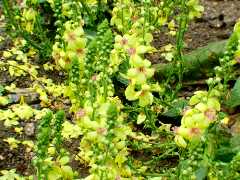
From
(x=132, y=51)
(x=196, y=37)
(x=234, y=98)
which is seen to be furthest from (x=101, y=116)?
(x=196, y=37)

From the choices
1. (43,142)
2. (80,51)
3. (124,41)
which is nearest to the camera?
(43,142)

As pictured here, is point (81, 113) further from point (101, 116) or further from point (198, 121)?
point (198, 121)

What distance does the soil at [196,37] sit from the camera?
9.08ft

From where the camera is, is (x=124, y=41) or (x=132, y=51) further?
(x=124, y=41)

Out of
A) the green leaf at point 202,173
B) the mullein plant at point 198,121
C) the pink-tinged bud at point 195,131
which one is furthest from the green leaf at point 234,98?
the pink-tinged bud at point 195,131

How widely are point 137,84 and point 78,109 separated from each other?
33cm

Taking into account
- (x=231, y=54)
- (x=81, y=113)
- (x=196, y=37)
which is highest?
(x=231, y=54)

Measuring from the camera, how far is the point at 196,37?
3705mm

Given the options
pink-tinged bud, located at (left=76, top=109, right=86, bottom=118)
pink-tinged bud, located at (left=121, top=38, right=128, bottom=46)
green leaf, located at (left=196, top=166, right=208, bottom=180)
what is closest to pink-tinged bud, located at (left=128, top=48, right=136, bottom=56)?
pink-tinged bud, located at (left=121, top=38, right=128, bottom=46)

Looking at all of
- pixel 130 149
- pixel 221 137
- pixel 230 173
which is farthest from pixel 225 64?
pixel 130 149

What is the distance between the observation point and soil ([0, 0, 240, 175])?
9.08ft

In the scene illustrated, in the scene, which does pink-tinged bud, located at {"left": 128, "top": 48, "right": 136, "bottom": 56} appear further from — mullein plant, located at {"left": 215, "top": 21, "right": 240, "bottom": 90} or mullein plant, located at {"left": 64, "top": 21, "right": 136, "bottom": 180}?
mullein plant, located at {"left": 215, "top": 21, "right": 240, "bottom": 90}

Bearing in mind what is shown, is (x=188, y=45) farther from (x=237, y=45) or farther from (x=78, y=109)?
(x=237, y=45)

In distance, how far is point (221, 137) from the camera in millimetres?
2574
